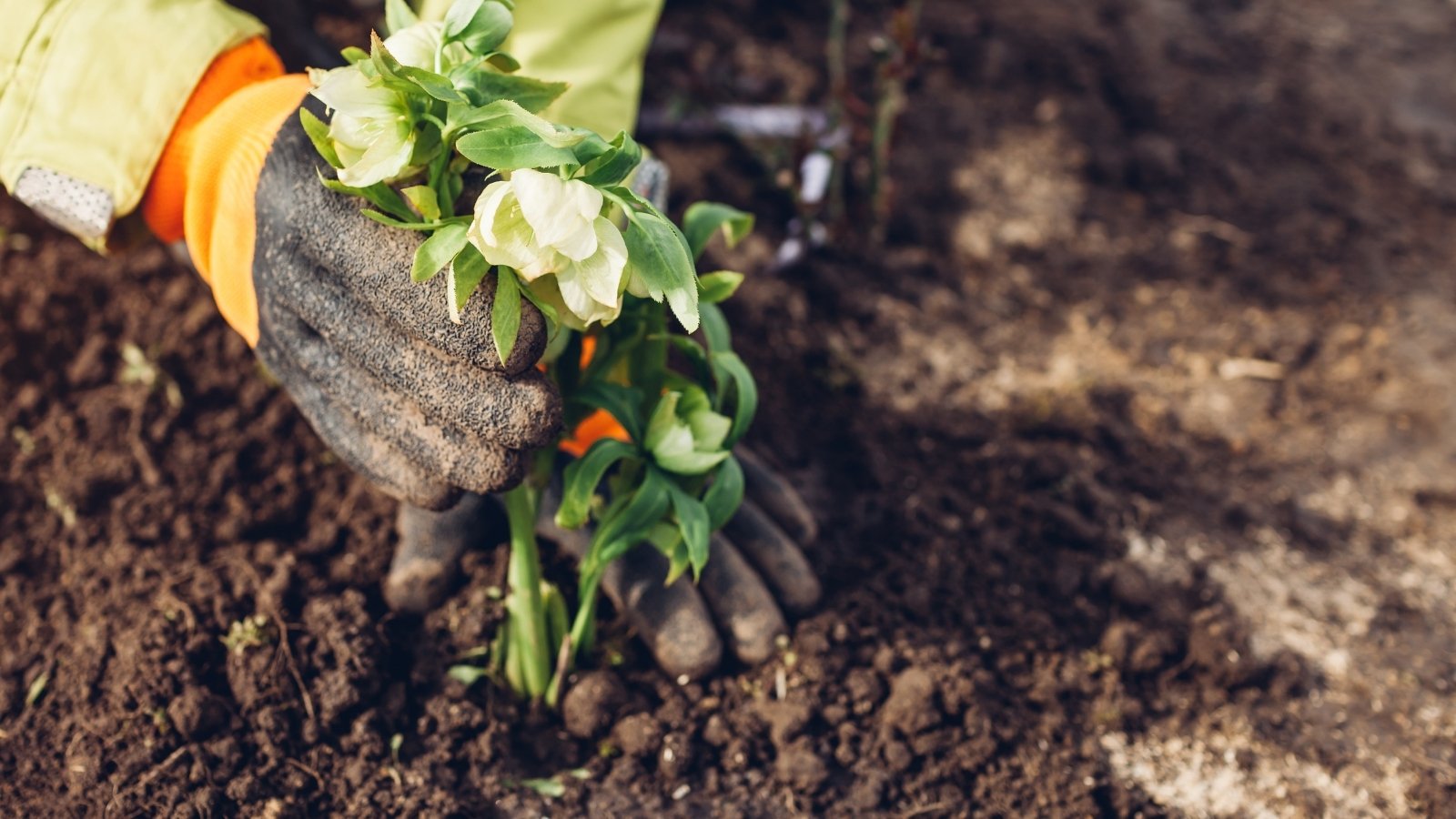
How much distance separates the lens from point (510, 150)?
4.07 feet

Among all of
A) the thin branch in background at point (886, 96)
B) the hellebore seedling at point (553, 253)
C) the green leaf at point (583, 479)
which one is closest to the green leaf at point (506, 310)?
the hellebore seedling at point (553, 253)

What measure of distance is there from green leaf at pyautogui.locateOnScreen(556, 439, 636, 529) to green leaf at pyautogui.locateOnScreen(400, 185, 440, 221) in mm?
426

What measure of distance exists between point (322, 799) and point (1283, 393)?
7.50 feet

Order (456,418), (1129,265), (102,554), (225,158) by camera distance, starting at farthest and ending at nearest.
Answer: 1. (1129,265)
2. (102,554)
3. (225,158)
4. (456,418)

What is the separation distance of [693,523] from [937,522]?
83 cm

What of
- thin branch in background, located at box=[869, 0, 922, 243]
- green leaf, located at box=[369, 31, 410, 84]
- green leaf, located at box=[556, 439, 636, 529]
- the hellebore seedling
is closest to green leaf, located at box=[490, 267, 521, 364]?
the hellebore seedling

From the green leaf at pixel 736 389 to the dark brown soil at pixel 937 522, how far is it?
50 cm

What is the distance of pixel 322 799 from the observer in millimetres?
1793

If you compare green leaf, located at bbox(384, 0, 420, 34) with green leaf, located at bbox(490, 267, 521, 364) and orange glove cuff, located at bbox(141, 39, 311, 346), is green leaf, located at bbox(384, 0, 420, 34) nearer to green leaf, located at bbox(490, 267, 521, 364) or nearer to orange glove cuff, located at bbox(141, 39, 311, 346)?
orange glove cuff, located at bbox(141, 39, 311, 346)

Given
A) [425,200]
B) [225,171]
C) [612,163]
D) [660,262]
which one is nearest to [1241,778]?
[660,262]

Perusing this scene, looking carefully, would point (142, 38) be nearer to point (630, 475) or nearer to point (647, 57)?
point (630, 475)

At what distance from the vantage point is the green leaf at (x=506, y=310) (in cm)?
134

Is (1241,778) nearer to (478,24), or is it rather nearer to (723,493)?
(723,493)

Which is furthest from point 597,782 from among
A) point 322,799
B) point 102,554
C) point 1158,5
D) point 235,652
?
point 1158,5
